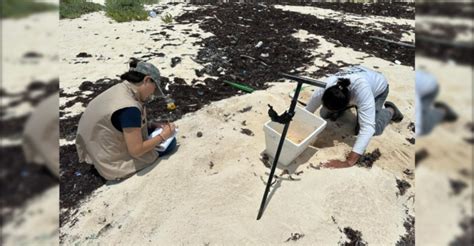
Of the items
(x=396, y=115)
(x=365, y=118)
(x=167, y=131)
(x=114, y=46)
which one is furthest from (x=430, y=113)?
(x=114, y=46)

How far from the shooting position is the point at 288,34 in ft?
25.0

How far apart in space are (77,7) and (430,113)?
1061cm

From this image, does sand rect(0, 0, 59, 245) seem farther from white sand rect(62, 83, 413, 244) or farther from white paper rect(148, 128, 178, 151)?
white paper rect(148, 128, 178, 151)

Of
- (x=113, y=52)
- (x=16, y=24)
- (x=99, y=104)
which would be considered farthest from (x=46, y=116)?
(x=113, y=52)

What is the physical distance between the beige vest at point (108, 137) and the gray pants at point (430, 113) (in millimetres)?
2364

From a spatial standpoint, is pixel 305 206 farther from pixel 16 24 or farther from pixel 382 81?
pixel 16 24

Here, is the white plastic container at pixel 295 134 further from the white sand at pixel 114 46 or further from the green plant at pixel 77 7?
the green plant at pixel 77 7

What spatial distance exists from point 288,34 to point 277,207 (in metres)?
5.31

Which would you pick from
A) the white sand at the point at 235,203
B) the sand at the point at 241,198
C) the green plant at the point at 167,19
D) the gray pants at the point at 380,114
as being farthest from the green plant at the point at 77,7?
the gray pants at the point at 380,114

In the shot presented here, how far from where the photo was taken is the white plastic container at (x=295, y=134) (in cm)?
322

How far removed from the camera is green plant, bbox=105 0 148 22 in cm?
878

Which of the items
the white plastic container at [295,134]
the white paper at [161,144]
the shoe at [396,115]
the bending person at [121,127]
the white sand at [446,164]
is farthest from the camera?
the shoe at [396,115]

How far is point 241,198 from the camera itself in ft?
10.0

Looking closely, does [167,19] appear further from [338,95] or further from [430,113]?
[430,113]
